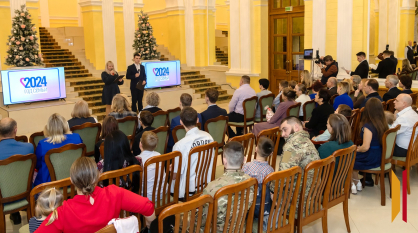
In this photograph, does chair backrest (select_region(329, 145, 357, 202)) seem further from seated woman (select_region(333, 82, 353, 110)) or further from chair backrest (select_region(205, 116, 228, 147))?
seated woman (select_region(333, 82, 353, 110))

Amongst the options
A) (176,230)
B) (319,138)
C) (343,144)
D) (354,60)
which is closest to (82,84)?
(354,60)

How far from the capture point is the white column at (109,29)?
1113 cm

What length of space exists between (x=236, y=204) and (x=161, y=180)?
0.87 meters

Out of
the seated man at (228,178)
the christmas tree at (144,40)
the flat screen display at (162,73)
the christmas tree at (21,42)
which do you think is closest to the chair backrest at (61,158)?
the seated man at (228,178)

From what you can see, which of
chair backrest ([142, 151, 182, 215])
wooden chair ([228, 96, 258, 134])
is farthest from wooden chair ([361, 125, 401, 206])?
wooden chair ([228, 96, 258, 134])

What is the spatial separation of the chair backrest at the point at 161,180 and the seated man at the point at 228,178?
53cm

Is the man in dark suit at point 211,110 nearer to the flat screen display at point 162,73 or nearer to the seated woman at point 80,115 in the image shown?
the seated woman at point 80,115

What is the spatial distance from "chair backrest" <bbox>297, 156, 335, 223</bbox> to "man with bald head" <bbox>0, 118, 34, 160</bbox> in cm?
234

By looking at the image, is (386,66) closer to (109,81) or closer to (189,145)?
(109,81)

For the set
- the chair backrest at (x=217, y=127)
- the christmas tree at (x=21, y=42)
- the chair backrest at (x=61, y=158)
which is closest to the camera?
the chair backrest at (x=61, y=158)

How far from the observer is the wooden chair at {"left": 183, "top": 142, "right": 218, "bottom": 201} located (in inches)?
127

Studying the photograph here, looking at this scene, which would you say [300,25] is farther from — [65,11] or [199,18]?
[65,11]

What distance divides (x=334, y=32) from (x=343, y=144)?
6.46 m

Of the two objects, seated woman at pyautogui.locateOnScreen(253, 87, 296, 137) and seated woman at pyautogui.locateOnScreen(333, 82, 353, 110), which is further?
seated woman at pyautogui.locateOnScreen(333, 82, 353, 110)
